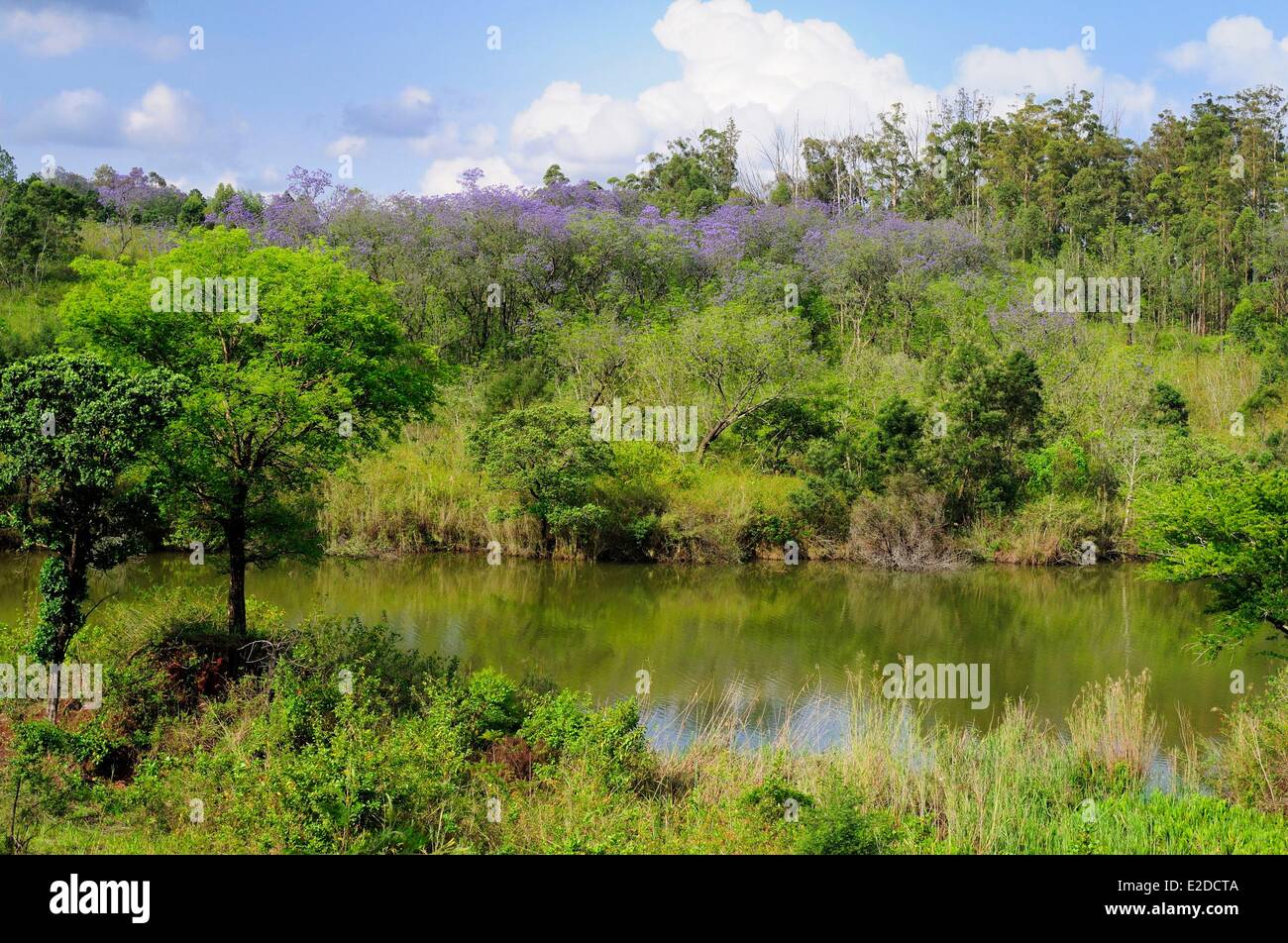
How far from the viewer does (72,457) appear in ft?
31.6

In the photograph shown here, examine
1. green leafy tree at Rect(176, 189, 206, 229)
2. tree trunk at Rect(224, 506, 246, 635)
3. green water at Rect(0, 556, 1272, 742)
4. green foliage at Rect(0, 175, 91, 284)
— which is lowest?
green water at Rect(0, 556, 1272, 742)

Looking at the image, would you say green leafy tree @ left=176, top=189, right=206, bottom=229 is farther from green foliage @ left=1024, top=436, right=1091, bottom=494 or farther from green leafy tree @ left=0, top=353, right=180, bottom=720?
green leafy tree @ left=0, top=353, right=180, bottom=720

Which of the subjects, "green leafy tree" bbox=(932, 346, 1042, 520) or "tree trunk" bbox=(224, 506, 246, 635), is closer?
"tree trunk" bbox=(224, 506, 246, 635)

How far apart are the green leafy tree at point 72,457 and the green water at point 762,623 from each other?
3358 millimetres

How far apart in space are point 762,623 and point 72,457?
42.3 ft

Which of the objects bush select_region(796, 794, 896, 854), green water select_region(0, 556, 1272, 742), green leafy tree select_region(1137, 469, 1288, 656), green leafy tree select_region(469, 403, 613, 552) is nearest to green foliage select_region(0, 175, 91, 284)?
green water select_region(0, 556, 1272, 742)

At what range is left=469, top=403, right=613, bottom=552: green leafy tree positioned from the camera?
23.9m

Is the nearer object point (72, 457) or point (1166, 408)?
point (72, 457)

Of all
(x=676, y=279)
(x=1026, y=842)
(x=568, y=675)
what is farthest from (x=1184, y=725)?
(x=676, y=279)

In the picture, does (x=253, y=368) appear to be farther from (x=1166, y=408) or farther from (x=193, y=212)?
(x=193, y=212)

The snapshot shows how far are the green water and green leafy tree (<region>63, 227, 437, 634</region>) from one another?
1773mm

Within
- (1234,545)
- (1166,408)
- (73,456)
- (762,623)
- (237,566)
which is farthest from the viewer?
(1166,408)

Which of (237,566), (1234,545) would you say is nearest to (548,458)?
(237,566)

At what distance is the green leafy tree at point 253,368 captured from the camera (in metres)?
11.6
